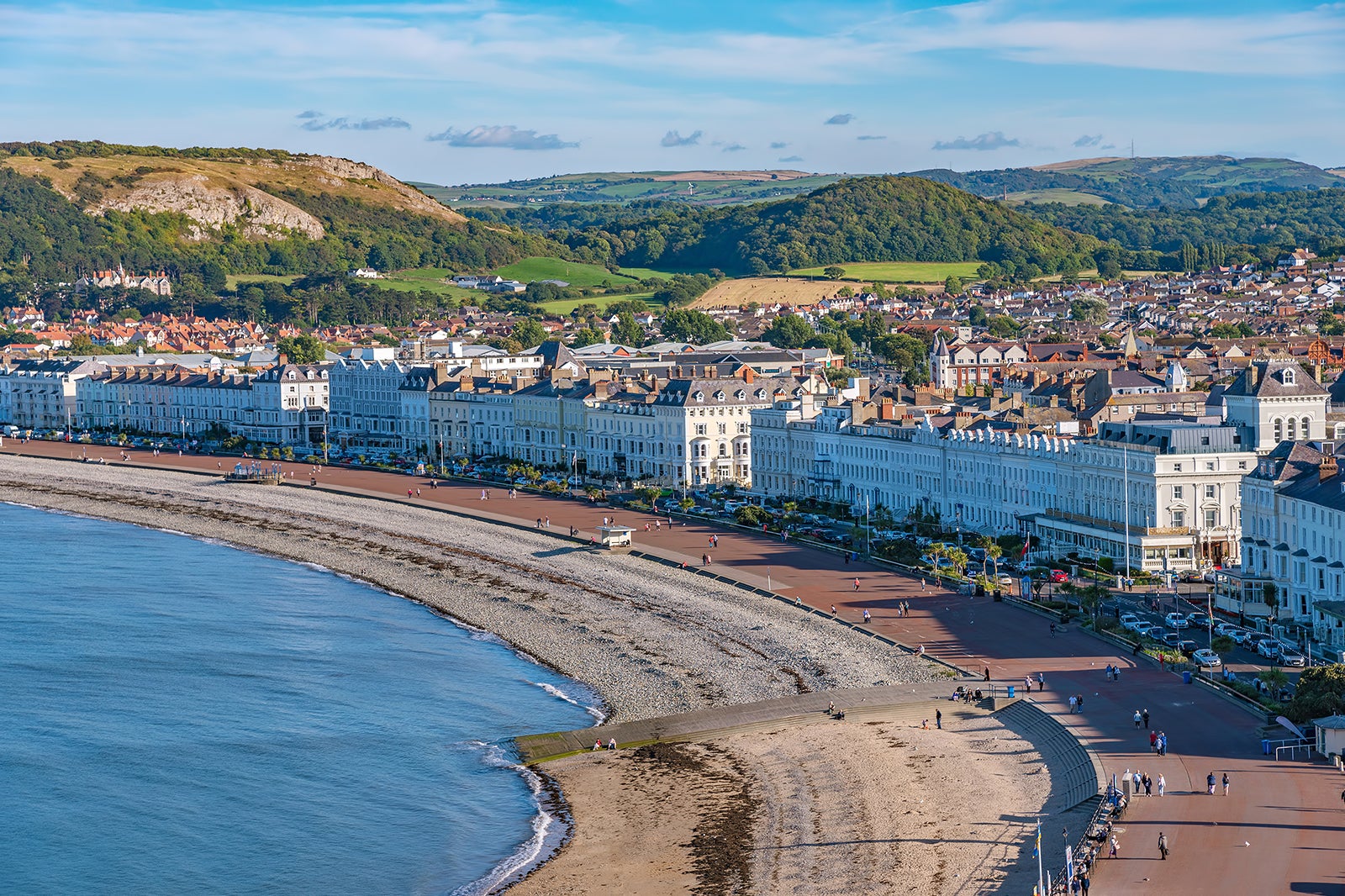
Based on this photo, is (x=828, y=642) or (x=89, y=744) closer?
(x=89, y=744)

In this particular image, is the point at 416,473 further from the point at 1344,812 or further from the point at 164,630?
the point at 1344,812

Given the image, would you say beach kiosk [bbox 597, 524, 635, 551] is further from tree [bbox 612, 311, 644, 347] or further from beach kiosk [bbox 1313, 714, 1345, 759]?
tree [bbox 612, 311, 644, 347]

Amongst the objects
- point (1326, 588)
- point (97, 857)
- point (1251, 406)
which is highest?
point (1251, 406)

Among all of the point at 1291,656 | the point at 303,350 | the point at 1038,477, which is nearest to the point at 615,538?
the point at 1038,477

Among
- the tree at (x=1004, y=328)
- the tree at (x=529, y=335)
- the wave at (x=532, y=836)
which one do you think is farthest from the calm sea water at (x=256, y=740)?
the tree at (x=529, y=335)

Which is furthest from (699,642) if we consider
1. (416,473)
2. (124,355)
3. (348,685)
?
(124,355)

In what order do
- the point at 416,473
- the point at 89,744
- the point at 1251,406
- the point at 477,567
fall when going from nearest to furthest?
the point at 89,744, the point at 1251,406, the point at 477,567, the point at 416,473

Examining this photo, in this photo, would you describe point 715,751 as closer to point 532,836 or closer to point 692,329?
point 532,836
